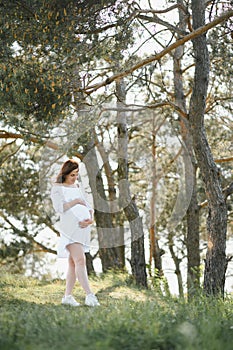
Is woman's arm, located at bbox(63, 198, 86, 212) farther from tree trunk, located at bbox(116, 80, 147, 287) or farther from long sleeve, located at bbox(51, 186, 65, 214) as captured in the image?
tree trunk, located at bbox(116, 80, 147, 287)

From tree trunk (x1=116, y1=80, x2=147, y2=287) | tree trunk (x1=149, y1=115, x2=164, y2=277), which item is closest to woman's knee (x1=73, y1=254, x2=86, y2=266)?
tree trunk (x1=116, y1=80, x2=147, y2=287)

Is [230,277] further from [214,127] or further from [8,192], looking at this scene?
[8,192]

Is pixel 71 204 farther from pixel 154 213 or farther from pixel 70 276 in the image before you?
pixel 154 213

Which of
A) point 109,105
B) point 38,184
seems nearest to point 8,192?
point 38,184

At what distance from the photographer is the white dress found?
688 centimetres

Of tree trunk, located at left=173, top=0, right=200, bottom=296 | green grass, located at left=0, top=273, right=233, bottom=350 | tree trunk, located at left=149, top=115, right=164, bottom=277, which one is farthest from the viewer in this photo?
tree trunk, located at left=149, top=115, right=164, bottom=277

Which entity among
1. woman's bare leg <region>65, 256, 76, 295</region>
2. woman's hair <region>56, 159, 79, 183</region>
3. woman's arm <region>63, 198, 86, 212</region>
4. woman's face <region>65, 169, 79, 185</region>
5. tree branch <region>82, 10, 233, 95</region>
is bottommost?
woman's bare leg <region>65, 256, 76, 295</region>

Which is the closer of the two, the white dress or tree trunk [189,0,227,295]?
the white dress

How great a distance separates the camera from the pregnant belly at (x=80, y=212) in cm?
693

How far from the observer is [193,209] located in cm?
1463

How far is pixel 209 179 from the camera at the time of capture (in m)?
9.01

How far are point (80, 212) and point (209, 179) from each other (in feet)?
9.31

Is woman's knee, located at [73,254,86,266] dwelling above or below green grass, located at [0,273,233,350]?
above

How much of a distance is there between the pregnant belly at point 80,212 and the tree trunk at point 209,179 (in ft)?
8.88
